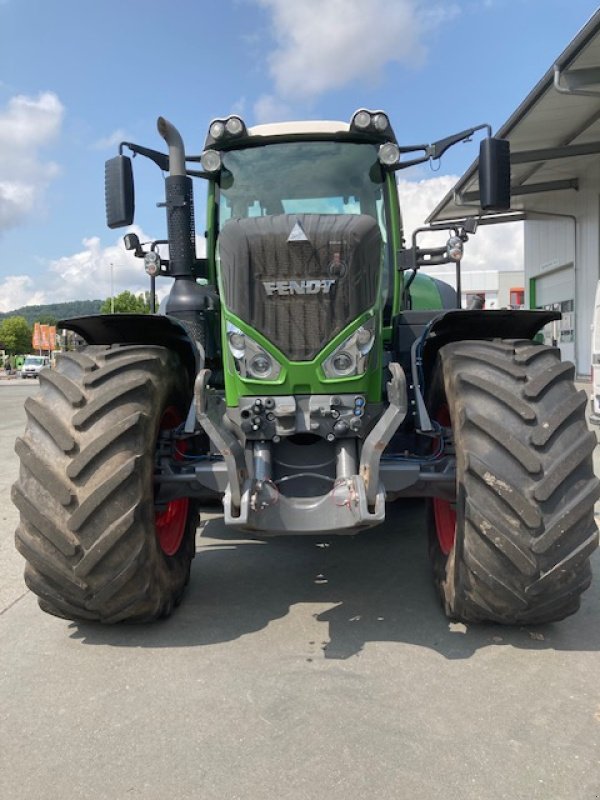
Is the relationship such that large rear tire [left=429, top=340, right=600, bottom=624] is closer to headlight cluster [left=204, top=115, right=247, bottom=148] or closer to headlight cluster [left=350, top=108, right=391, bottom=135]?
headlight cluster [left=350, top=108, right=391, bottom=135]

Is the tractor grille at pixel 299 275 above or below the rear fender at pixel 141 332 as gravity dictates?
above

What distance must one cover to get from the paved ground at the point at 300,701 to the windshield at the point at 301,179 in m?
2.27

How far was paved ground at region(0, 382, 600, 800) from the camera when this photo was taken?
2.18 meters

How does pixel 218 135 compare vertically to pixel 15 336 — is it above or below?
above

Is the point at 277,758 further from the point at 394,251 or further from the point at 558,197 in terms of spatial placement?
the point at 558,197

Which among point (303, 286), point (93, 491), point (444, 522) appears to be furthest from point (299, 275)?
point (444, 522)

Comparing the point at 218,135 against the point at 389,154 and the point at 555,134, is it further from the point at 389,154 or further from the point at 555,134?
the point at 555,134

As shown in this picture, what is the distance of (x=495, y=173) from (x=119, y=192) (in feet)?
7.30

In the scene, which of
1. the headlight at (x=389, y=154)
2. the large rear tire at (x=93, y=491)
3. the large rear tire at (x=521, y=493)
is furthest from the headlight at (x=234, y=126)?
the large rear tire at (x=521, y=493)

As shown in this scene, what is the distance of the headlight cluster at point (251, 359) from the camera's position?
312 centimetres

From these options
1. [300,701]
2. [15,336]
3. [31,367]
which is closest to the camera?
[300,701]

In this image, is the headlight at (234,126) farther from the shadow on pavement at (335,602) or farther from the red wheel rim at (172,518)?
the shadow on pavement at (335,602)

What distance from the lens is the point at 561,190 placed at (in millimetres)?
20938

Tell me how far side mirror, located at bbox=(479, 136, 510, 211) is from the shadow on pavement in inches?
89.9
